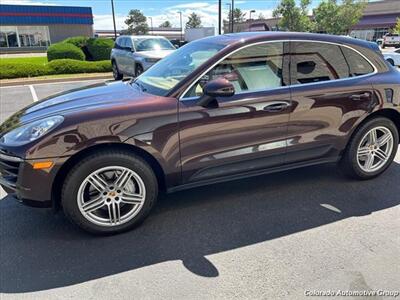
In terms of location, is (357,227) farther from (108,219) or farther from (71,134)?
(71,134)

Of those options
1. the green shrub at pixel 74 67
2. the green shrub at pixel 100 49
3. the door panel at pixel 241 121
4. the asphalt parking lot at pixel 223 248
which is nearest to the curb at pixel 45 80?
the green shrub at pixel 74 67

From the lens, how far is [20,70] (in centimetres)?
1490

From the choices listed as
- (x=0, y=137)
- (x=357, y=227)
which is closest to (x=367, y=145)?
(x=357, y=227)

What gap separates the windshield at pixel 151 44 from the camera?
1263 centimetres

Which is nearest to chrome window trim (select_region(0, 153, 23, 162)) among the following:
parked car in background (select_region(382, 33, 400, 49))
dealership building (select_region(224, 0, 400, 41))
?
parked car in background (select_region(382, 33, 400, 49))

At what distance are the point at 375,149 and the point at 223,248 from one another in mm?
2370

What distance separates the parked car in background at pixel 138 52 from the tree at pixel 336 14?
128ft

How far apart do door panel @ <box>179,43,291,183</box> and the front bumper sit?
1146 millimetres

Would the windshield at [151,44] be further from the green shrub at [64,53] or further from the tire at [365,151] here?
the tire at [365,151]

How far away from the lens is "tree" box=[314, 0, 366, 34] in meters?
46.3

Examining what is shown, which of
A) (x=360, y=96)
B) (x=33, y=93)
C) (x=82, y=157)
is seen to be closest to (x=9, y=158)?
(x=82, y=157)

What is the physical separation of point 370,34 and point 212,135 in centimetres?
6702

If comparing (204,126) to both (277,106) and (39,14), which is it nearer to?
(277,106)

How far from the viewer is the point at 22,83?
1352cm
